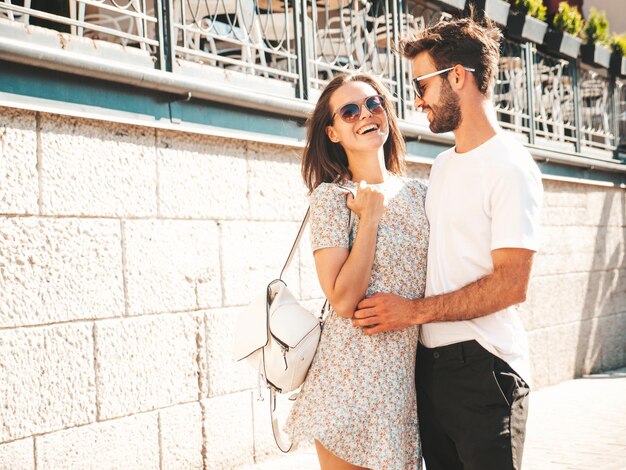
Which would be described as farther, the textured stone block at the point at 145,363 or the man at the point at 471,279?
the textured stone block at the point at 145,363

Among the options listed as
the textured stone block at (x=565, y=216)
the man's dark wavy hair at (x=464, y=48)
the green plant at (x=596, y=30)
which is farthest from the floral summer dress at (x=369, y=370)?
the green plant at (x=596, y=30)

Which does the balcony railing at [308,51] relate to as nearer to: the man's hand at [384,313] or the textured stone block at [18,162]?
the textured stone block at [18,162]

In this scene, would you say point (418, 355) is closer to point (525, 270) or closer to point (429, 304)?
point (429, 304)

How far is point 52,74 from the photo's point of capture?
15.2ft

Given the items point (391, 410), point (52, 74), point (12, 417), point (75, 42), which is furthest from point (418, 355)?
point (75, 42)

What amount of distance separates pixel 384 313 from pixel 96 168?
2.54 meters

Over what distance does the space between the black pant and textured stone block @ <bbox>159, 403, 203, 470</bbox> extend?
8.28ft

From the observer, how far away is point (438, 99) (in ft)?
9.93

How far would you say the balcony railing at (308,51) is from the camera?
5.47 m

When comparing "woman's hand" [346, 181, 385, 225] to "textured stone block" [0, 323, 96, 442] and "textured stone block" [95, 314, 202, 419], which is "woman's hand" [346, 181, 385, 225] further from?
"textured stone block" [95, 314, 202, 419]

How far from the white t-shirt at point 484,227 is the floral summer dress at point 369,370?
0.08m

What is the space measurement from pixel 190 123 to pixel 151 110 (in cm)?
32

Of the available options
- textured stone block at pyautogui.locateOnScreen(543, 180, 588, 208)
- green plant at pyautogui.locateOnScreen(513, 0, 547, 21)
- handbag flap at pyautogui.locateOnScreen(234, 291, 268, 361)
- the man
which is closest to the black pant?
the man

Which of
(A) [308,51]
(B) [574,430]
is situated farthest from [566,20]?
(B) [574,430]
